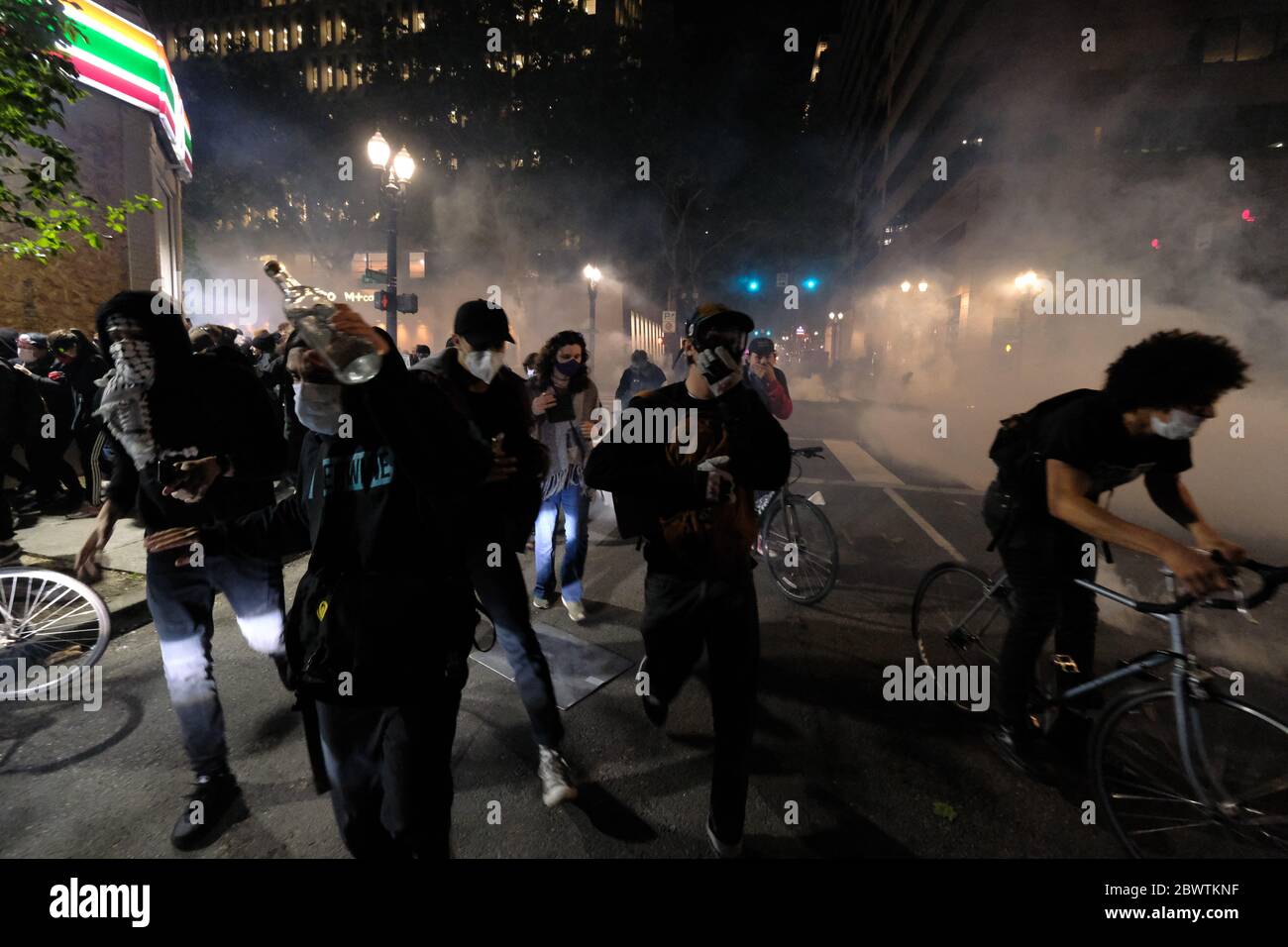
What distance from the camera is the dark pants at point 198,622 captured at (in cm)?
250

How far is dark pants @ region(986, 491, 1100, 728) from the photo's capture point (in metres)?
2.82

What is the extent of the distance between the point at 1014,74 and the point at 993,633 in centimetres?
2825

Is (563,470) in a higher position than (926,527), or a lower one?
higher

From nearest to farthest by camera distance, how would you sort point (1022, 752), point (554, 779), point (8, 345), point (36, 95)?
point (554, 779) → point (1022, 752) → point (36, 95) → point (8, 345)

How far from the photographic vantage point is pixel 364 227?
109 feet

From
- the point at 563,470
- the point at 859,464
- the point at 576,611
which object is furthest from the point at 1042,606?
the point at 859,464

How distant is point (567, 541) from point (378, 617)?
305 centimetres

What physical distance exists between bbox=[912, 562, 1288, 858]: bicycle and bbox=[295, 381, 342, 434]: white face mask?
115 inches

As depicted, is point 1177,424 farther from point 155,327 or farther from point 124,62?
point 124,62

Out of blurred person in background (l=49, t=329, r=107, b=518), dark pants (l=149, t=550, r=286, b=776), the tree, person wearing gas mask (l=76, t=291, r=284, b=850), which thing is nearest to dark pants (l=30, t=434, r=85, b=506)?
blurred person in background (l=49, t=329, r=107, b=518)

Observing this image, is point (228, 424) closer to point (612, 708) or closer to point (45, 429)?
point (612, 708)

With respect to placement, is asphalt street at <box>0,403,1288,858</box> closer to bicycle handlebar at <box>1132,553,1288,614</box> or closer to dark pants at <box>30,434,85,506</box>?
bicycle handlebar at <box>1132,553,1288,614</box>

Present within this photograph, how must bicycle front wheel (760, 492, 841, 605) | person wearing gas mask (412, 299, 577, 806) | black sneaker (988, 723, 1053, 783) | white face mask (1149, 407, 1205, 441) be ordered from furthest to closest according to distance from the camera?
bicycle front wheel (760, 492, 841, 605) < black sneaker (988, 723, 1053, 783) < person wearing gas mask (412, 299, 577, 806) < white face mask (1149, 407, 1205, 441)

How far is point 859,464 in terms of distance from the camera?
1169 cm
